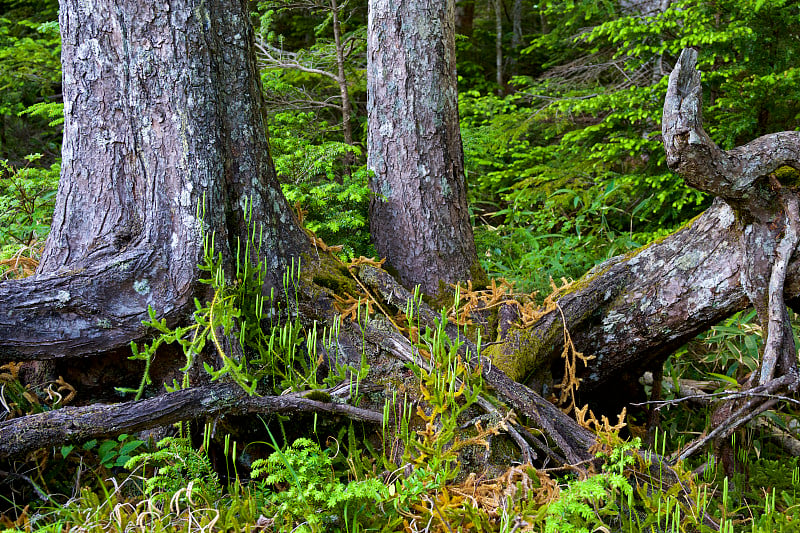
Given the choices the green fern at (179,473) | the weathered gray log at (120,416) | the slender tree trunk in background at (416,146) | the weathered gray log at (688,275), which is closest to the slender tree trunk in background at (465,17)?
the slender tree trunk in background at (416,146)

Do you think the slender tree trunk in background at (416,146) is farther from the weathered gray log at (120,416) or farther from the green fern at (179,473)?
the green fern at (179,473)

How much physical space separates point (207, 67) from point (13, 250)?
2.15m

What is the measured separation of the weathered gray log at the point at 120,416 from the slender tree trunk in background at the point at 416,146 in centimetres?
164

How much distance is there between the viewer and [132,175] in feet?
9.53

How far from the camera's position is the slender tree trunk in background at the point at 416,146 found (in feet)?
12.9

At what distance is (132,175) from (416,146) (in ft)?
5.78

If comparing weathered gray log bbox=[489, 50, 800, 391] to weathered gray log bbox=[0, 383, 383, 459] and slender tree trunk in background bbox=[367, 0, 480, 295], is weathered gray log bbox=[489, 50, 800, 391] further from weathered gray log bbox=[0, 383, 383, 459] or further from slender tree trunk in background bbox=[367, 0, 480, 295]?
weathered gray log bbox=[0, 383, 383, 459]

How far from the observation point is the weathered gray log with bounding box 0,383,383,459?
2.33m

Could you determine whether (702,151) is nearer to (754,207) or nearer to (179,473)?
(754,207)

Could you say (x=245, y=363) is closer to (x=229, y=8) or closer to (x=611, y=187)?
(x=229, y=8)

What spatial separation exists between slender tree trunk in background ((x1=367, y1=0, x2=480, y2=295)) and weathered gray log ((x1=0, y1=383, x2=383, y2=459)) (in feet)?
5.37

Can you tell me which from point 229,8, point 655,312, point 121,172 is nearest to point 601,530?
point 655,312

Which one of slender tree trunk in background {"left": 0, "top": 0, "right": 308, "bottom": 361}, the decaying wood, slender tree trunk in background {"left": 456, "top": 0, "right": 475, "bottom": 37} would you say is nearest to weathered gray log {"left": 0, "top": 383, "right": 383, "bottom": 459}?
slender tree trunk in background {"left": 0, "top": 0, "right": 308, "bottom": 361}

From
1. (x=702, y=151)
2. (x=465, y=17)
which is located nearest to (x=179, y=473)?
(x=702, y=151)
